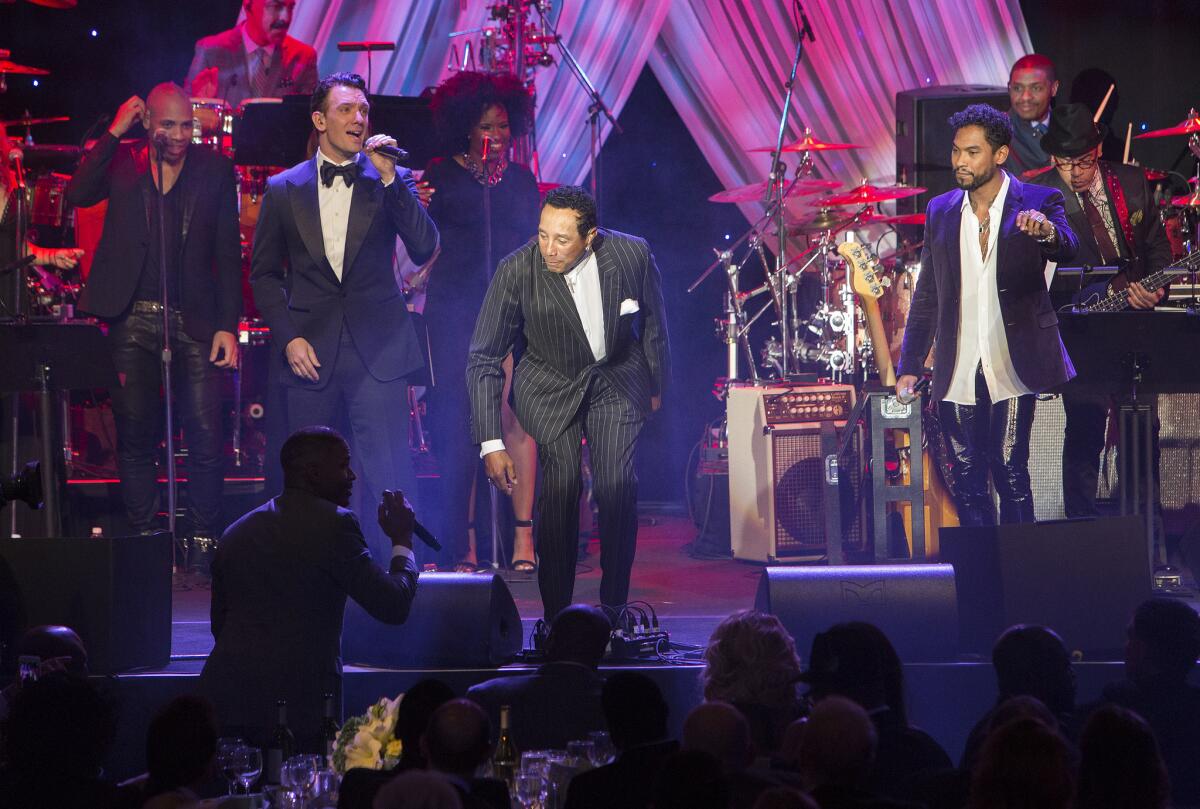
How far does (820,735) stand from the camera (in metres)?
3.10

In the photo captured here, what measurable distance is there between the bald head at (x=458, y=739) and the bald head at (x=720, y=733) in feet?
1.48

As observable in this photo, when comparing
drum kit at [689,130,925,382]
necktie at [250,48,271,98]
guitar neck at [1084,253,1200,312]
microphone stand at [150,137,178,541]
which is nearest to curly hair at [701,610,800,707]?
guitar neck at [1084,253,1200,312]

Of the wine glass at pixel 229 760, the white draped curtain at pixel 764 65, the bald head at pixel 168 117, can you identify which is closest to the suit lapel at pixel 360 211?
the bald head at pixel 168 117

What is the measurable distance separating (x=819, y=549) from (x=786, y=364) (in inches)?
41.7

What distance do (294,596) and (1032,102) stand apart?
215 inches

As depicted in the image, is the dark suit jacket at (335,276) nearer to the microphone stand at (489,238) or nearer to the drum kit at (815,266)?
the microphone stand at (489,238)

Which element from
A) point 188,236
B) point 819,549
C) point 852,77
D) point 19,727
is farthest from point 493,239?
point 19,727

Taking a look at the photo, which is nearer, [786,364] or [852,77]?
[786,364]

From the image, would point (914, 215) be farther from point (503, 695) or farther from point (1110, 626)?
point (503, 695)

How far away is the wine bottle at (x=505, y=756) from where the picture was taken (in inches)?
165

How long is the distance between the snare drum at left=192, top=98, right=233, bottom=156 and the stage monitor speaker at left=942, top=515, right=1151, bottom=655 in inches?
190

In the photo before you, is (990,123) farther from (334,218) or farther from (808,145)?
(808,145)

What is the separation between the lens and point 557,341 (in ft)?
→ 19.4

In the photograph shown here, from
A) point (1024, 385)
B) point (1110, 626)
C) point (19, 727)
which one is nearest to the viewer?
point (19, 727)
